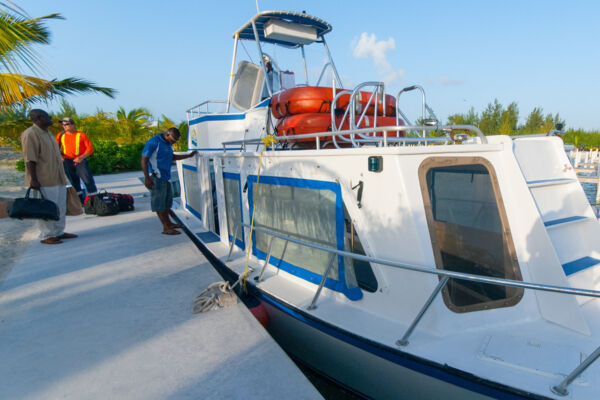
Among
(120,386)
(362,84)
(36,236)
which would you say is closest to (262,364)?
(120,386)

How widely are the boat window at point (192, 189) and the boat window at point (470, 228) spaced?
3.97 meters

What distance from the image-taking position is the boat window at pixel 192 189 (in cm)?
565

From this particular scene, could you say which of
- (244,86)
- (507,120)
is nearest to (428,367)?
(244,86)

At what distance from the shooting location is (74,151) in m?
6.31

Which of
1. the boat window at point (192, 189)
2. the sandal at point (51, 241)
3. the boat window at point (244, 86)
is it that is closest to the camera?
the sandal at point (51, 241)

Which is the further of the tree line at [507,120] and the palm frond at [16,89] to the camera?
the tree line at [507,120]

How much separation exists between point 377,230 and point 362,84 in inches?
56.9

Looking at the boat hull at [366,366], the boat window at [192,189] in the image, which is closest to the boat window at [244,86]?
the boat window at [192,189]

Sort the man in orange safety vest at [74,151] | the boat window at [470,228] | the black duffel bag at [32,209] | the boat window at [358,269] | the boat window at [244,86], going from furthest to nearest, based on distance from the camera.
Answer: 1. the boat window at [244,86]
2. the man in orange safety vest at [74,151]
3. the black duffel bag at [32,209]
4. the boat window at [358,269]
5. the boat window at [470,228]

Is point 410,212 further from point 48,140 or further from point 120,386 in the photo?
point 48,140

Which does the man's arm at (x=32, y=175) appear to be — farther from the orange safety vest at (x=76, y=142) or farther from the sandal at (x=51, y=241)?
the orange safety vest at (x=76, y=142)

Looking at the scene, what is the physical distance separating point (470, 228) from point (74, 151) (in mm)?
6813

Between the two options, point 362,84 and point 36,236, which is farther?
point 36,236

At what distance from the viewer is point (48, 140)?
433 cm
